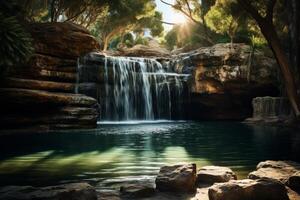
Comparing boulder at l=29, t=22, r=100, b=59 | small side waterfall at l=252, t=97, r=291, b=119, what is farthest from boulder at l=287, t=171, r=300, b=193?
boulder at l=29, t=22, r=100, b=59

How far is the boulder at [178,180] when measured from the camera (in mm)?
7656

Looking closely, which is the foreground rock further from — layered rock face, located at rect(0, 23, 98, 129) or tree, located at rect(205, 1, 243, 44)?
tree, located at rect(205, 1, 243, 44)

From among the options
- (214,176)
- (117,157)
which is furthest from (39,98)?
(214,176)

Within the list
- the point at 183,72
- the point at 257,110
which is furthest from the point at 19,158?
the point at 183,72

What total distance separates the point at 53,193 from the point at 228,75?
1151 inches

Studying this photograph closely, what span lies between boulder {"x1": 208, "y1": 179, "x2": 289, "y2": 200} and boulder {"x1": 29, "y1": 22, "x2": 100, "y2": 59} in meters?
23.6

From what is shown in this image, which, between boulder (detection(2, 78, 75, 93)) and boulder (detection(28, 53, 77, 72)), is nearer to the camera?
boulder (detection(2, 78, 75, 93))

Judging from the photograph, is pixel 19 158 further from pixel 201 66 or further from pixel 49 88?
pixel 201 66

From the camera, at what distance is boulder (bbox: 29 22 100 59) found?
27.5 meters

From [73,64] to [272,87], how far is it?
19.2 metres

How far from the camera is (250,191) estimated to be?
254 inches

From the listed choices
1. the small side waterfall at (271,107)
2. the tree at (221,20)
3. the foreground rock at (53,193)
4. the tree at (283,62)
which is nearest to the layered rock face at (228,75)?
the small side waterfall at (271,107)

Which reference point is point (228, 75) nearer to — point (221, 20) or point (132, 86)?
point (221, 20)

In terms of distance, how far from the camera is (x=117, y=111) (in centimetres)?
3341
